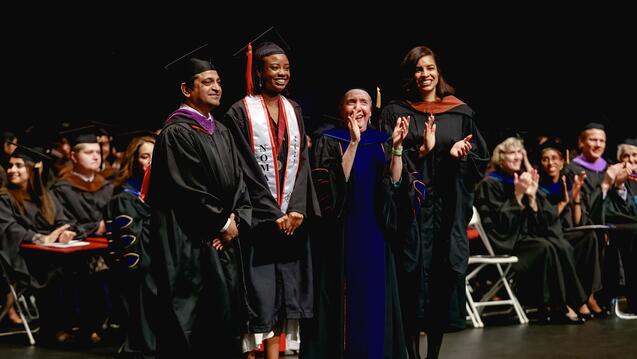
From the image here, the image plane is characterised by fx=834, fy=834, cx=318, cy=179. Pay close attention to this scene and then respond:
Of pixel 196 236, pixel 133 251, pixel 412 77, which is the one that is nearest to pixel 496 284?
pixel 412 77

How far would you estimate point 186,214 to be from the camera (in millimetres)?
3746

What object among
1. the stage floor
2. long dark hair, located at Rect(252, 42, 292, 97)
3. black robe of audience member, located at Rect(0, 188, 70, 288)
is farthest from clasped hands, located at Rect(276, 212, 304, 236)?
black robe of audience member, located at Rect(0, 188, 70, 288)

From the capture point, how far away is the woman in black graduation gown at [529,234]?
697 centimetres

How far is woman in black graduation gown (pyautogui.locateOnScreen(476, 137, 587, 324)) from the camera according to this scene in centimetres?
697

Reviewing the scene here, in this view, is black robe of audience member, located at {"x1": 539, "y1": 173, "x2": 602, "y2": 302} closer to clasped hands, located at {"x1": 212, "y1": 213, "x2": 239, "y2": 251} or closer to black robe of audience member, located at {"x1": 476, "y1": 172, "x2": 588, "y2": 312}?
black robe of audience member, located at {"x1": 476, "y1": 172, "x2": 588, "y2": 312}

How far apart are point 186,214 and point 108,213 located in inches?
78.2

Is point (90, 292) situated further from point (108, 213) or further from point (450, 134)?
point (450, 134)

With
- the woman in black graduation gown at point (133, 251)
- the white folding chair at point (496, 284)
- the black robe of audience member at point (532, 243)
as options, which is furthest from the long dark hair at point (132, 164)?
the black robe of audience member at point (532, 243)

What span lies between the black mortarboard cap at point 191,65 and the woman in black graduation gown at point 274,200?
27 cm

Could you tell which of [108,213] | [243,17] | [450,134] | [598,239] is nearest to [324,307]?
[450,134]

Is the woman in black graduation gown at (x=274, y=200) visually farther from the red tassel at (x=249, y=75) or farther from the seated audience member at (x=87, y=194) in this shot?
the seated audience member at (x=87, y=194)

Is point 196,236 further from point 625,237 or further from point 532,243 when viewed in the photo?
point 625,237

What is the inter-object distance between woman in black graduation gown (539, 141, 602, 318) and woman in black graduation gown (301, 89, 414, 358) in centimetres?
367

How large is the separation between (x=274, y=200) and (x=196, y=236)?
47 centimetres
